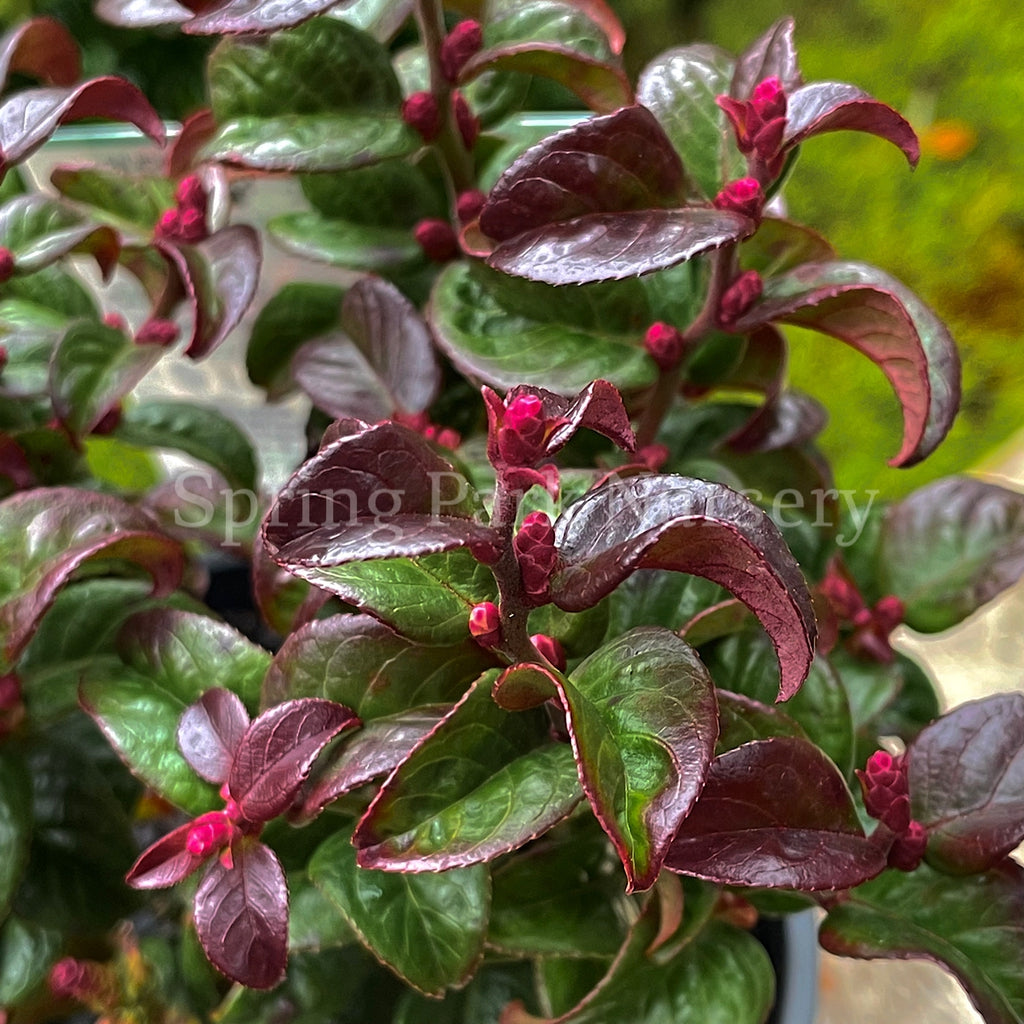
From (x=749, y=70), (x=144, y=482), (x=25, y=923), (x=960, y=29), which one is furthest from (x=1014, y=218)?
(x=25, y=923)

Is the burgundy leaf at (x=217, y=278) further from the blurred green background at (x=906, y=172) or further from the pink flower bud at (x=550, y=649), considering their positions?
the blurred green background at (x=906, y=172)

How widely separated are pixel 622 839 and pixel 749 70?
1.06 feet

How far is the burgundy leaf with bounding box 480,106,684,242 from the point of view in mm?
365

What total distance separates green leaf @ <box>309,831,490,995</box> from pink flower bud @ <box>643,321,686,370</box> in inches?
9.0

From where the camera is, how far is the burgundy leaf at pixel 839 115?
14.4 inches

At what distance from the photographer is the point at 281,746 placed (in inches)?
13.2

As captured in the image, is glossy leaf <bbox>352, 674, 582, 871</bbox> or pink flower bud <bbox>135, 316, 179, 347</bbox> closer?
glossy leaf <bbox>352, 674, 582, 871</bbox>

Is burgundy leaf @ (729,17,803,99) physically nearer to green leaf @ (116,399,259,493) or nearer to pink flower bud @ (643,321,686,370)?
pink flower bud @ (643,321,686,370)

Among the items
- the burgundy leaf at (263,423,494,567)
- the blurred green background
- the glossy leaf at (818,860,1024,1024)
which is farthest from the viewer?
the blurred green background

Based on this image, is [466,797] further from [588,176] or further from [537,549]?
[588,176]

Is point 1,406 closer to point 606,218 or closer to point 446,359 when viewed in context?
point 446,359

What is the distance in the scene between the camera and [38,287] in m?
0.56

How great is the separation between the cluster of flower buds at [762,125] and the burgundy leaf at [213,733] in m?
0.28

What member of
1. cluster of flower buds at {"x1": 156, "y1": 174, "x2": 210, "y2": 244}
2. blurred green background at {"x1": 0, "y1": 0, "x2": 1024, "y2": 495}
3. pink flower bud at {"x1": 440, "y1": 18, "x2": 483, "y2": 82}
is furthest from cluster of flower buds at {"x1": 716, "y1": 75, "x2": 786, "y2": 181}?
blurred green background at {"x1": 0, "y1": 0, "x2": 1024, "y2": 495}
